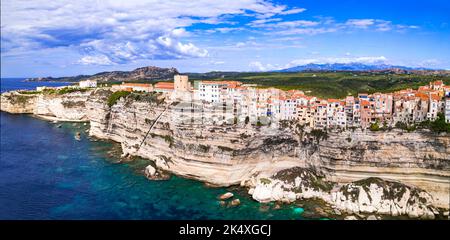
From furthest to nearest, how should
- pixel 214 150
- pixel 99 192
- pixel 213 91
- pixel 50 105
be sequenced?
1. pixel 50 105
2. pixel 213 91
3. pixel 214 150
4. pixel 99 192

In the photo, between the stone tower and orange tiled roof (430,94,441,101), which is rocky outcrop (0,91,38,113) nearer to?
the stone tower

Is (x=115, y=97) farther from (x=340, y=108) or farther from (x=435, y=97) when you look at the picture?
(x=435, y=97)

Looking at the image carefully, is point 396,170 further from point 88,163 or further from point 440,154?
point 88,163

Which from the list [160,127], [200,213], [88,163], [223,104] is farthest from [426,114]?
[88,163]

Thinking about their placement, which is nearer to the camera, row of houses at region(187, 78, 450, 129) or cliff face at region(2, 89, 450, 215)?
cliff face at region(2, 89, 450, 215)

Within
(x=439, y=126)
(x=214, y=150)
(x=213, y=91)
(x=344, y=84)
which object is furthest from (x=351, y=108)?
(x=344, y=84)

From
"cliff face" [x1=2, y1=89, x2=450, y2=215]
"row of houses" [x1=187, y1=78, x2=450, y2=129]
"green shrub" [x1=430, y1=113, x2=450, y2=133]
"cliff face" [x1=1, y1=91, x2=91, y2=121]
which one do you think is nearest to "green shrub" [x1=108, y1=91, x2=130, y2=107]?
"cliff face" [x1=2, y1=89, x2=450, y2=215]
